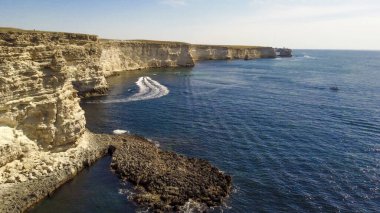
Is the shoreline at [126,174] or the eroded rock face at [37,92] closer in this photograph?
the shoreline at [126,174]

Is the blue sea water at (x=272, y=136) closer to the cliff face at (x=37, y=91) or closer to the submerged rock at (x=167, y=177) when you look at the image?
the submerged rock at (x=167, y=177)

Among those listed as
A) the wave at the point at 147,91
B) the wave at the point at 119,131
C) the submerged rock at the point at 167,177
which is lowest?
the submerged rock at the point at 167,177

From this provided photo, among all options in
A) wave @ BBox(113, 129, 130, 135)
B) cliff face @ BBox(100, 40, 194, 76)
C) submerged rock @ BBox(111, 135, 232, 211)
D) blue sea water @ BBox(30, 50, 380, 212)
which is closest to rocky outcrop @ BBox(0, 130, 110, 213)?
blue sea water @ BBox(30, 50, 380, 212)

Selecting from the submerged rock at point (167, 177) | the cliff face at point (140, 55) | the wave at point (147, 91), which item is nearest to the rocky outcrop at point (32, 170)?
the submerged rock at point (167, 177)

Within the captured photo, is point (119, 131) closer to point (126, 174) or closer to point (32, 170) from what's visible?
point (126, 174)

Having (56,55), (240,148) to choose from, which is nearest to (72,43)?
(56,55)

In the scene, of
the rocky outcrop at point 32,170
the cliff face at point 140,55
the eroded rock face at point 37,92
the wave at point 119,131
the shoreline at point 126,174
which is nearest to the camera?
the rocky outcrop at point 32,170

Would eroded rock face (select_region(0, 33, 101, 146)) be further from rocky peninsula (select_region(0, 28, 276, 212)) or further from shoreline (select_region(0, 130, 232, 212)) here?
shoreline (select_region(0, 130, 232, 212))

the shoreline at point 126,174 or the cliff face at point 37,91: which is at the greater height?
the cliff face at point 37,91
